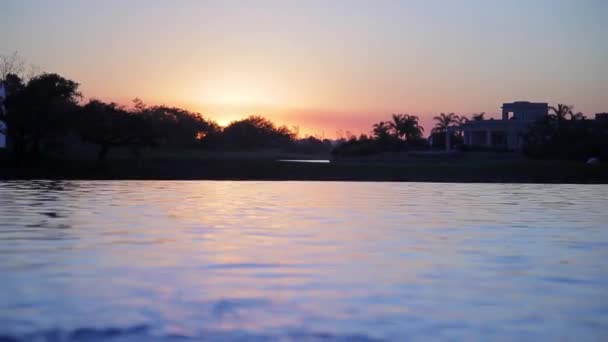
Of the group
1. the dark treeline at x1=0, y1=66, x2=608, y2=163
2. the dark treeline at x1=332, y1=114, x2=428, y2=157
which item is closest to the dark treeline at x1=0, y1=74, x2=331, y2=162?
the dark treeline at x1=0, y1=66, x2=608, y2=163

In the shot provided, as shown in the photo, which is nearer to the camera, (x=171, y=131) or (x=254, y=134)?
(x=171, y=131)

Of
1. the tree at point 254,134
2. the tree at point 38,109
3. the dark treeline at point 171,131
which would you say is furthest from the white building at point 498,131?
the tree at point 38,109

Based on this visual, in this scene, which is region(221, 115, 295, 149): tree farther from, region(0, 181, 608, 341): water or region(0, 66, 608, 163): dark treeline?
region(0, 181, 608, 341): water

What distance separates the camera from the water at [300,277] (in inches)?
251

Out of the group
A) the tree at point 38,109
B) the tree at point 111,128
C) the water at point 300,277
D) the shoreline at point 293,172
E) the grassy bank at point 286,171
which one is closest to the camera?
the water at point 300,277

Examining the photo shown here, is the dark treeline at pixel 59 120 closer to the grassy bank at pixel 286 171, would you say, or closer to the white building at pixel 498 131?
the grassy bank at pixel 286 171

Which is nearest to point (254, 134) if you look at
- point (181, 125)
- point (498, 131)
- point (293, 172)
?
point (181, 125)

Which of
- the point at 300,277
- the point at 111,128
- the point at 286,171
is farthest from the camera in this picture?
the point at 111,128

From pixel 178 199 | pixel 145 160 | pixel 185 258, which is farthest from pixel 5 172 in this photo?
pixel 185 258

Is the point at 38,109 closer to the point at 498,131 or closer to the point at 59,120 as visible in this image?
the point at 59,120

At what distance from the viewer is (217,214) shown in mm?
17062

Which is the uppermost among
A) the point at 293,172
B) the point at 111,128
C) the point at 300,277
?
the point at 111,128

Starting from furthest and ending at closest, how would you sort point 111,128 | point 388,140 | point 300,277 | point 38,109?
point 388,140, point 111,128, point 38,109, point 300,277

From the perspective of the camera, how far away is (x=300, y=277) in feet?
28.5
